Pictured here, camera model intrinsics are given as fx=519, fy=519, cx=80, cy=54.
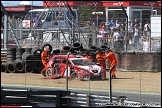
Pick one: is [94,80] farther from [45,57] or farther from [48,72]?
[45,57]

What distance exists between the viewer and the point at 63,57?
21.9 metres

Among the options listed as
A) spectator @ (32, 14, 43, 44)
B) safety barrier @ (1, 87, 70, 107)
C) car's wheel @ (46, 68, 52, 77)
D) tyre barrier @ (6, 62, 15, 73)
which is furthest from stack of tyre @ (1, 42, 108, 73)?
safety barrier @ (1, 87, 70, 107)

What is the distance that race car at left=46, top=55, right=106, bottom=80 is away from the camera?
20.3m

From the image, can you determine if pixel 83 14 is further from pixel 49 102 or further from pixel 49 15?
pixel 49 102

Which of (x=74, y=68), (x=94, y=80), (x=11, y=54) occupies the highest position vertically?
(x=11, y=54)

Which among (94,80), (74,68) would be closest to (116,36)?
(74,68)

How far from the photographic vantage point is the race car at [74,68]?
20.3m

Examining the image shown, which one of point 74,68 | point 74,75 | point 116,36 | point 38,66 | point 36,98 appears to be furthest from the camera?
point 116,36

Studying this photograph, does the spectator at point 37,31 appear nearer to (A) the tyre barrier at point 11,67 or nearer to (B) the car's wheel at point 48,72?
(A) the tyre barrier at point 11,67

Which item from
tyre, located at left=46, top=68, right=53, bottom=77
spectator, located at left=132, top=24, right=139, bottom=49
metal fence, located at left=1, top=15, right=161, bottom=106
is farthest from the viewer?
spectator, located at left=132, top=24, right=139, bottom=49

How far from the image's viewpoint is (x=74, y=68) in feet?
68.5

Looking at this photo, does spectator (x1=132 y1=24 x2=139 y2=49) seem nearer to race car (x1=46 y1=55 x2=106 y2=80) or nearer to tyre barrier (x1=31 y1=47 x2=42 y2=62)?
tyre barrier (x1=31 y1=47 x2=42 y2=62)

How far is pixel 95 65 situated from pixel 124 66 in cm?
489

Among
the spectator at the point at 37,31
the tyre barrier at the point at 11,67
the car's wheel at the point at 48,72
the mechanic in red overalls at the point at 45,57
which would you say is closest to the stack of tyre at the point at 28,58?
the tyre barrier at the point at 11,67
